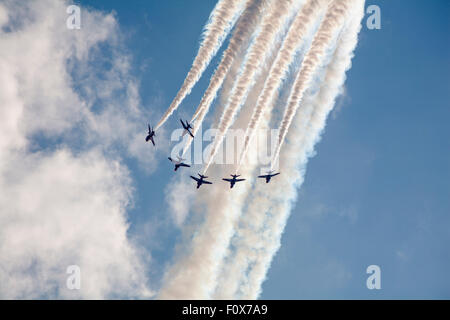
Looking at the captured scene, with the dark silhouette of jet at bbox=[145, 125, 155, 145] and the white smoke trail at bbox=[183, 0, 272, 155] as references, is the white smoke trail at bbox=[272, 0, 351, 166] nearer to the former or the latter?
the white smoke trail at bbox=[183, 0, 272, 155]

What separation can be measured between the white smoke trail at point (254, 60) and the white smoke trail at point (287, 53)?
92 centimetres

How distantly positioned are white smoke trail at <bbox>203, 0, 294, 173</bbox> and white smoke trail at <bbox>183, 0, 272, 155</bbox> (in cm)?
98

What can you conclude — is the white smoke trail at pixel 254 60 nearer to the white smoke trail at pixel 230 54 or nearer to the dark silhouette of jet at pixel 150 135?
the white smoke trail at pixel 230 54

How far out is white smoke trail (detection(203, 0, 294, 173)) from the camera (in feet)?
81.5

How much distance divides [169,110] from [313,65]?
11.6 m

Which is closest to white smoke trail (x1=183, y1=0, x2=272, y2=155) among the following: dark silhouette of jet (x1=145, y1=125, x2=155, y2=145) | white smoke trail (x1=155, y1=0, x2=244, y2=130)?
white smoke trail (x1=155, y1=0, x2=244, y2=130)

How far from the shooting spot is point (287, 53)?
25578mm

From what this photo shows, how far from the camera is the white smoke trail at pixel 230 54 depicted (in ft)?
84.5

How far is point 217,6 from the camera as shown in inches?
1005

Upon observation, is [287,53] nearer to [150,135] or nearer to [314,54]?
[314,54]

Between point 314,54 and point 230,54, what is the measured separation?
20.0ft

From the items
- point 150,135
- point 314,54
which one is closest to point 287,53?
point 314,54

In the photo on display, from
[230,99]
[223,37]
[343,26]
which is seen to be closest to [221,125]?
[230,99]
